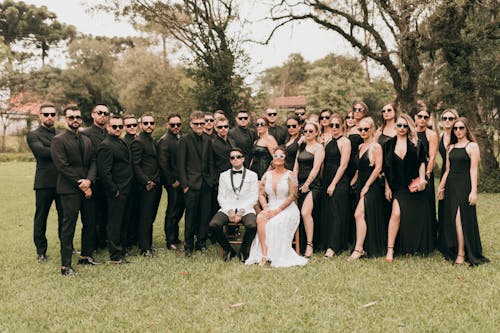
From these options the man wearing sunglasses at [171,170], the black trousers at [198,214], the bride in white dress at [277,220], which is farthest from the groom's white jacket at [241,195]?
the man wearing sunglasses at [171,170]

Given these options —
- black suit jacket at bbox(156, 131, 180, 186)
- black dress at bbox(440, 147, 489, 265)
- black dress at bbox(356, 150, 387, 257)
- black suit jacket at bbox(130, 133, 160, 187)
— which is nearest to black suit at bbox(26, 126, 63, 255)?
black suit jacket at bbox(130, 133, 160, 187)

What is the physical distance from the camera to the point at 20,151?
1500 inches

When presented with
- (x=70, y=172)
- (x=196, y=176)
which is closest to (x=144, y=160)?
(x=196, y=176)

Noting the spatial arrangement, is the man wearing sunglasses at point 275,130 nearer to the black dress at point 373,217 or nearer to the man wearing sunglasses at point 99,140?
the black dress at point 373,217

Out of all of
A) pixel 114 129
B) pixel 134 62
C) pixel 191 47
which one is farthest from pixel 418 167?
pixel 134 62

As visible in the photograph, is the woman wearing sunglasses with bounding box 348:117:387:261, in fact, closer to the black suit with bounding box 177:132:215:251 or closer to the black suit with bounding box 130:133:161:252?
the black suit with bounding box 177:132:215:251

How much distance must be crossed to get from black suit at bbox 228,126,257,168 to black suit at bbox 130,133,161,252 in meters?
1.79

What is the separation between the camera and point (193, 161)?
8.36 metres

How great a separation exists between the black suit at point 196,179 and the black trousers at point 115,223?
Result: 1139mm

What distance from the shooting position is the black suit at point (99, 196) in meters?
7.78

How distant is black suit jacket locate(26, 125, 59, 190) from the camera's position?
7.58m

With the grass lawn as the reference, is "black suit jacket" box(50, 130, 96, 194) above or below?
above

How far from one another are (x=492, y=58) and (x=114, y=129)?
15.3m

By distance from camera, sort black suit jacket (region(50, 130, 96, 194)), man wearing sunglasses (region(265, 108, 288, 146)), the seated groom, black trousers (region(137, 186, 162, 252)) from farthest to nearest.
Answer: man wearing sunglasses (region(265, 108, 288, 146)) < black trousers (region(137, 186, 162, 252)) < the seated groom < black suit jacket (region(50, 130, 96, 194))
